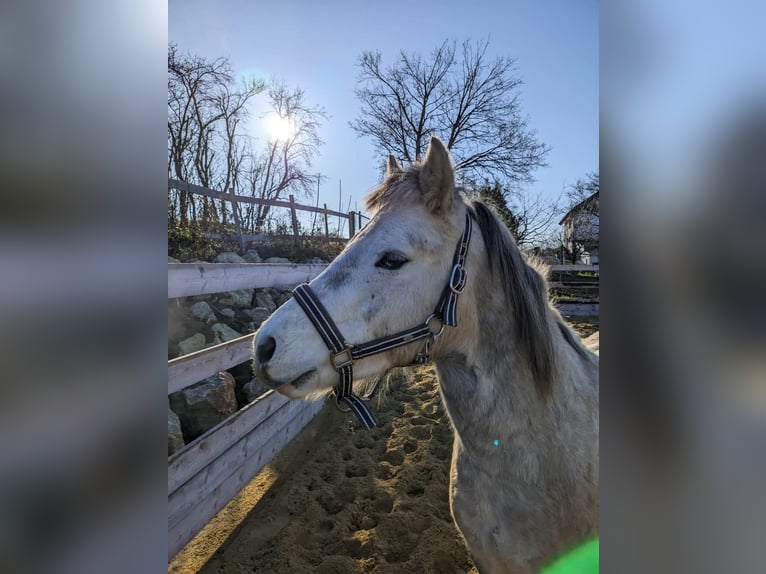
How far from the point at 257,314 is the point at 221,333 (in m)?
0.97

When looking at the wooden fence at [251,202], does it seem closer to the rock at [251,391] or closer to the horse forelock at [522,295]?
the rock at [251,391]

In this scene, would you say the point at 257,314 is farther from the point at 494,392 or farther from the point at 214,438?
the point at 494,392

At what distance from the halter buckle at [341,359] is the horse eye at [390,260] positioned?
356 mm

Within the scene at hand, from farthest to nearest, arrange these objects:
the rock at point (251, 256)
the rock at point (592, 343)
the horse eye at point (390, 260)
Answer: the rock at point (251, 256) < the rock at point (592, 343) < the horse eye at point (390, 260)

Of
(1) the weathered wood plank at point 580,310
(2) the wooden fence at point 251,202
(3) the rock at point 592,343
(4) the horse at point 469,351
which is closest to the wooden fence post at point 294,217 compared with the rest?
(2) the wooden fence at point 251,202

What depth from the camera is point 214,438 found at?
2562 mm

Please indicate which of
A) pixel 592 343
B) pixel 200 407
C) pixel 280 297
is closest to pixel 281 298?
pixel 280 297

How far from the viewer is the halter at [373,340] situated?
1.41m

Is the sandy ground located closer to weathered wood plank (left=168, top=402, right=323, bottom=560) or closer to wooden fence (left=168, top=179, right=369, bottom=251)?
weathered wood plank (left=168, top=402, right=323, bottom=560)

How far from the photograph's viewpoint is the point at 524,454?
1.51m

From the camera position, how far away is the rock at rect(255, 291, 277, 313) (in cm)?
568
